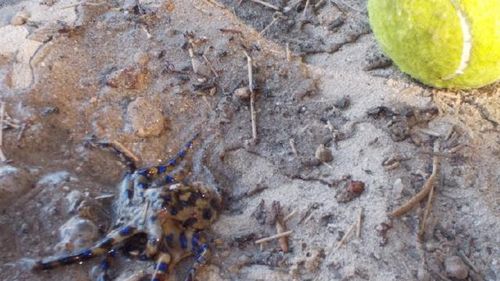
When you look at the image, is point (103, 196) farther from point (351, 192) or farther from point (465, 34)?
point (465, 34)

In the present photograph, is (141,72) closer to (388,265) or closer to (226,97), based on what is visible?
(226,97)

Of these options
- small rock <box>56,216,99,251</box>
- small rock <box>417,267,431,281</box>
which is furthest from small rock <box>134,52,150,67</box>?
small rock <box>417,267,431,281</box>

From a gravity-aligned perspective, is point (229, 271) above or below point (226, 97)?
below

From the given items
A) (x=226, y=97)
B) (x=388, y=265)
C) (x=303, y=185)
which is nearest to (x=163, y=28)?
(x=226, y=97)

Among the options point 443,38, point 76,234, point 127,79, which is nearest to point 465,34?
point 443,38

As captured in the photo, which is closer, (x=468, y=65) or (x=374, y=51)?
(x=468, y=65)

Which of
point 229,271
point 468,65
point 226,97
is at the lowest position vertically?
point 229,271

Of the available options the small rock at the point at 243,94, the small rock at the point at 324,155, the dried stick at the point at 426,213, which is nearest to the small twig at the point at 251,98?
the small rock at the point at 243,94
